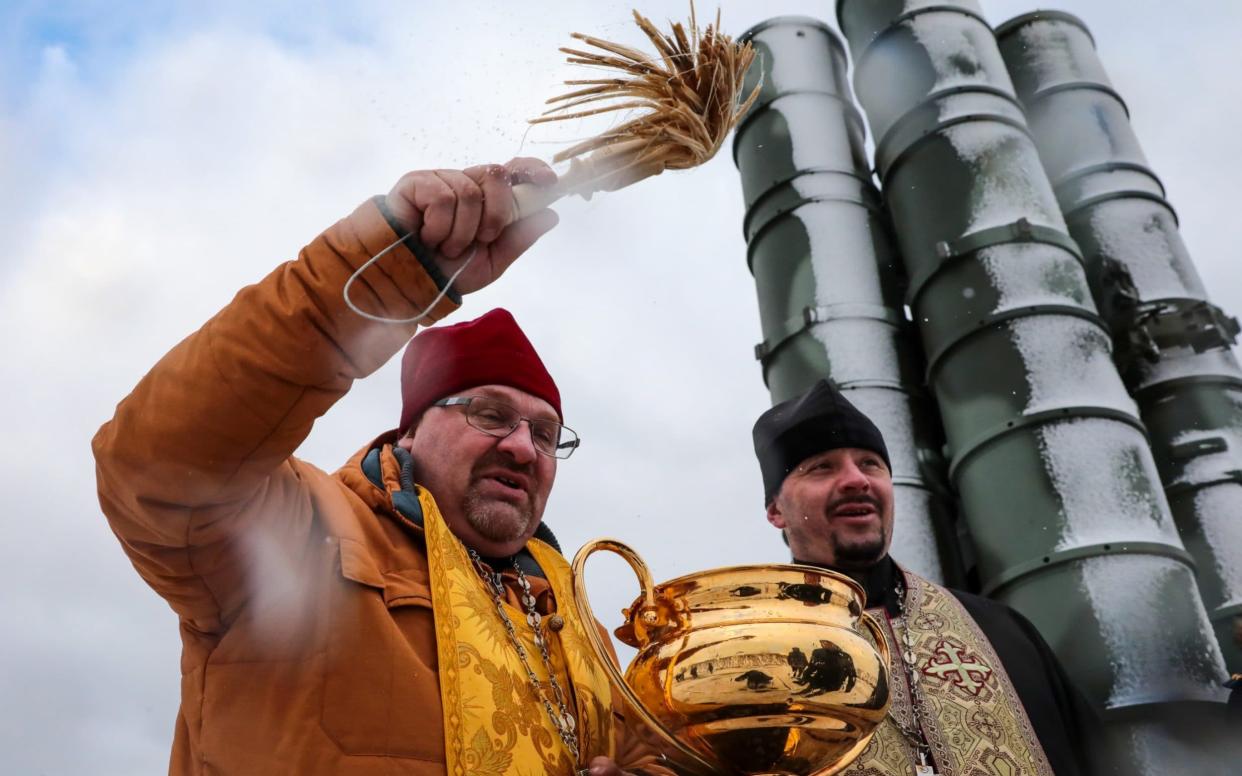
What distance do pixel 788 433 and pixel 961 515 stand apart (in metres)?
2.38

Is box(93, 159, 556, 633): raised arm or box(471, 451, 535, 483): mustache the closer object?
box(93, 159, 556, 633): raised arm

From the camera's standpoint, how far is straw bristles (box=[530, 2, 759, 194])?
1.73 meters

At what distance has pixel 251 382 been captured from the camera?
1558 millimetres

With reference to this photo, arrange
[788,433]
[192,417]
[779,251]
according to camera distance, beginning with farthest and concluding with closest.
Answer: [779,251]
[788,433]
[192,417]

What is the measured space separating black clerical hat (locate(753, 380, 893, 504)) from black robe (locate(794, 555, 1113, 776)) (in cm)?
34

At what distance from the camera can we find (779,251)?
19.5 ft

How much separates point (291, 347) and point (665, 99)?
745 mm

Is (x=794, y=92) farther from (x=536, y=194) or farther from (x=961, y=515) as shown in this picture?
(x=536, y=194)

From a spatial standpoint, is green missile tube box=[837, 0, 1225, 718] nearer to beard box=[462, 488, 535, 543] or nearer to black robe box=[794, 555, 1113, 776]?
black robe box=[794, 555, 1113, 776]

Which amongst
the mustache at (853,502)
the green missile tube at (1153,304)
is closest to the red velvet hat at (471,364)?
the mustache at (853,502)

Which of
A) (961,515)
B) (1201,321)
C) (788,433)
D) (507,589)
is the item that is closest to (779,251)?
(961,515)

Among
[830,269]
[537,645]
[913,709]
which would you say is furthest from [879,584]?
[830,269]

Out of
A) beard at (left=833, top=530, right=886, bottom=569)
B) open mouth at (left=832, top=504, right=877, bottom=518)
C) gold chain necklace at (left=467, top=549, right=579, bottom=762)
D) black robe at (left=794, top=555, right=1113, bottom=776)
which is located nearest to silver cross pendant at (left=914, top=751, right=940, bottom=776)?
black robe at (left=794, top=555, right=1113, bottom=776)

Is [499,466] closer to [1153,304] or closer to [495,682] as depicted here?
[495,682]
